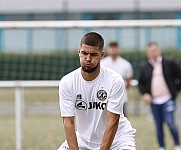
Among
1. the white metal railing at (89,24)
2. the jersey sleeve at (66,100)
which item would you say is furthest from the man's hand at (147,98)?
the jersey sleeve at (66,100)

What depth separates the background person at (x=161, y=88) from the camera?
41.1 ft

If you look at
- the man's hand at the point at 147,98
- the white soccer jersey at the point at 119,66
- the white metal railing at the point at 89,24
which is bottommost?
the man's hand at the point at 147,98

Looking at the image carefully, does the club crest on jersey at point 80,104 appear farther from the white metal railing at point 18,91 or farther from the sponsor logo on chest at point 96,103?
the white metal railing at point 18,91

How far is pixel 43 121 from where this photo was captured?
1825 cm

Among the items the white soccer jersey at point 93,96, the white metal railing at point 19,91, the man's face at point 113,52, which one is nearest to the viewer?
the white soccer jersey at point 93,96

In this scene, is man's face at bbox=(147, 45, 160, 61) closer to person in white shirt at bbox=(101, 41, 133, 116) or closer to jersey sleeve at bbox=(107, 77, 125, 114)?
person in white shirt at bbox=(101, 41, 133, 116)

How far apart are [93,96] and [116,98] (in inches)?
8.9

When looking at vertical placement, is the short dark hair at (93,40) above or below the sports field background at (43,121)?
above

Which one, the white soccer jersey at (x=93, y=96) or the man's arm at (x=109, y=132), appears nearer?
the man's arm at (x=109, y=132)

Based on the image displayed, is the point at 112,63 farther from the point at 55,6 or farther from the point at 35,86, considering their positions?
the point at 55,6

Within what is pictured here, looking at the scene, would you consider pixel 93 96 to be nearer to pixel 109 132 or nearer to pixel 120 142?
pixel 109 132

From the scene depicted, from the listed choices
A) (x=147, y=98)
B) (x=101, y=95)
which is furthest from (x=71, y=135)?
(x=147, y=98)

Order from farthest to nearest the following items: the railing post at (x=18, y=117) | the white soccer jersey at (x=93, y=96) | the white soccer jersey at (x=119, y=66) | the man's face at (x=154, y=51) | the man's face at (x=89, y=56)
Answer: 1. the white soccer jersey at (x=119, y=66)
2. the railing post at (x=18, y=117)
3. the man's face at (x=154, y=51)
4. the white soccer jersey at (x=93, y=96)
5. the man's face at (x=89, y=56)

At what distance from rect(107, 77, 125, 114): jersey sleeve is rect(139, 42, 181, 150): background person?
5284 mm
